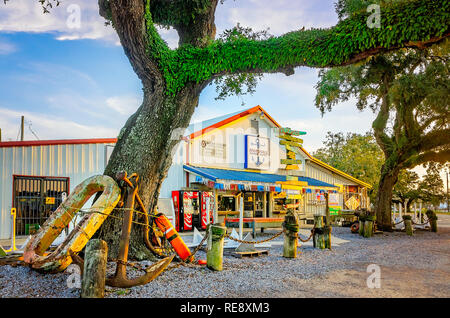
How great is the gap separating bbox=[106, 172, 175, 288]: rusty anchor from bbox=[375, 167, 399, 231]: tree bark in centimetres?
1475

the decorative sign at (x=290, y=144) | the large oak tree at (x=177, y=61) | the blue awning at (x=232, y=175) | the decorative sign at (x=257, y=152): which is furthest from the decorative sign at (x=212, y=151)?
the large oak tree at (x=177, y=61)

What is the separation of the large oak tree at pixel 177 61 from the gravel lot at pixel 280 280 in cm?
166

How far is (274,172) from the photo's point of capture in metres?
22.3

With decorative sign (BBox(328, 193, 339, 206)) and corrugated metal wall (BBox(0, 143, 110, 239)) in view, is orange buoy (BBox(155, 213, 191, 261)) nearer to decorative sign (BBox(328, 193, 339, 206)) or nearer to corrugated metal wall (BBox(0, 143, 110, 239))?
corrugated metal wall (BBox(0, 143, 110, 239))

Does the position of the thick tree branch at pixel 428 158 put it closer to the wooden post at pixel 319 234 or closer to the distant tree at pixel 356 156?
the wooden post at pixel 319 234

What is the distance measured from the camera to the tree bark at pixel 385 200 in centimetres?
1848

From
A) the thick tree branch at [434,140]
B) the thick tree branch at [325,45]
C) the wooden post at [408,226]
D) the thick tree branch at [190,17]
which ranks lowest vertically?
the wooden post at [408,226]

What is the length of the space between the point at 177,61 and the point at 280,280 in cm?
523

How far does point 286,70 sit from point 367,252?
641 centimetres

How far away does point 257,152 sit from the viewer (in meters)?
21.4

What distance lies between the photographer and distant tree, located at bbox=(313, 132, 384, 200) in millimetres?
36750

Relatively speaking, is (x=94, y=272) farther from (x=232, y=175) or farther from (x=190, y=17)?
(x=232, y=175)
